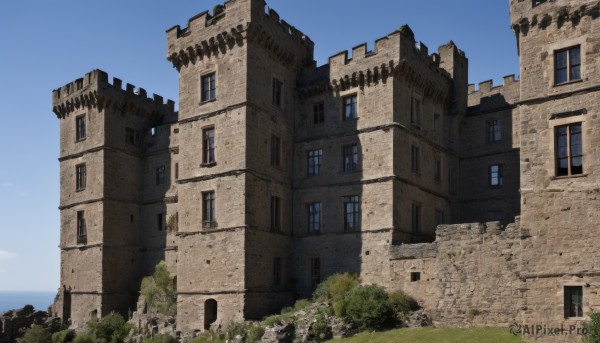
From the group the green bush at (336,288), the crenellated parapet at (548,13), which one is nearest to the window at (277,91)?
the green bush at (336,288)

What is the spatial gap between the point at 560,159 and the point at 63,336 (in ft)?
109

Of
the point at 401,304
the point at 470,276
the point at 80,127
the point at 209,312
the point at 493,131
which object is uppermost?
the point at 80,127

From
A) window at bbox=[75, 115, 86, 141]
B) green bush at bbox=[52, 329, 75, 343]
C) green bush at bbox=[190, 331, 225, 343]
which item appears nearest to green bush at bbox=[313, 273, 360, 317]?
green bush at bbox=[190, 331, 225, 343]

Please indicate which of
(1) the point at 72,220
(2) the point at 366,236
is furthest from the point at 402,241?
(1) the point at 72,220

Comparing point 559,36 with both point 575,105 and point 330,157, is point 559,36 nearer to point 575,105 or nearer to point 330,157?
point 575,105

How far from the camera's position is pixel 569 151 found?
26500 millimetres

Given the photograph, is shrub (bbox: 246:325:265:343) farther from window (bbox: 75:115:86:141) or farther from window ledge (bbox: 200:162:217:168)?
window (bbox: 75:115:86:141)

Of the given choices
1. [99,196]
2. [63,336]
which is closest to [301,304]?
[63,336]

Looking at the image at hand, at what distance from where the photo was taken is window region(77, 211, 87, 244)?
4697cm

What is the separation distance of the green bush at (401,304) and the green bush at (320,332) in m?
3.32

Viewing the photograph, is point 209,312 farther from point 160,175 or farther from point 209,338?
point 160,175

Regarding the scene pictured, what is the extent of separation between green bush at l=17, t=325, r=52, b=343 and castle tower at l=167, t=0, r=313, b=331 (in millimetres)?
12312

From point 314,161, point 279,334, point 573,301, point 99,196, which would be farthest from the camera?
point 99,196

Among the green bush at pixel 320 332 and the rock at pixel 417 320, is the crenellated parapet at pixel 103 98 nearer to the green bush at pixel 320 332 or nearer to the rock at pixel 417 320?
the green bush at pixel 320 332
